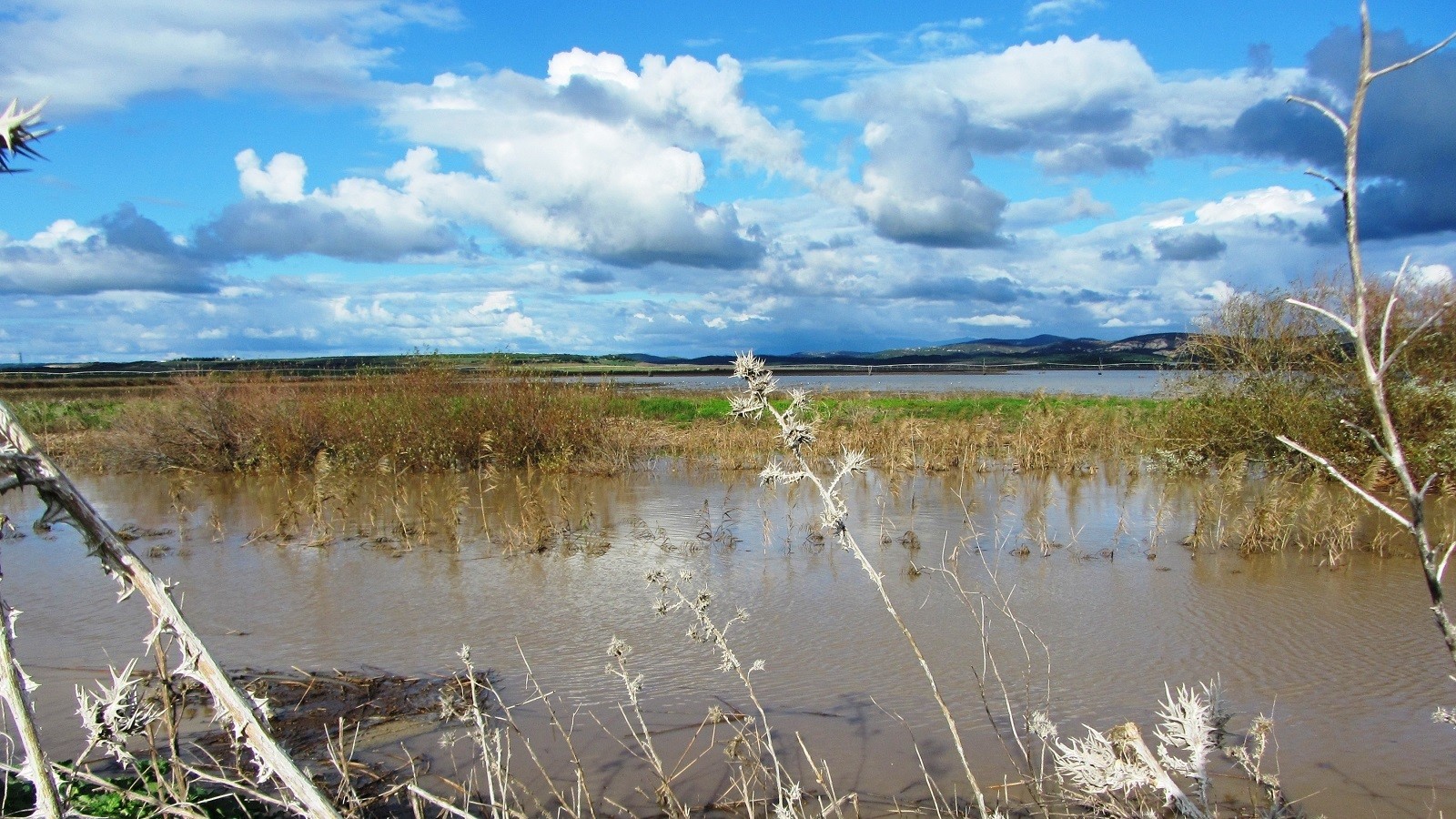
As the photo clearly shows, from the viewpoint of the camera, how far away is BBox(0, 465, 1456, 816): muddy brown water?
5.49m

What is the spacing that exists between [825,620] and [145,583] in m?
6.76

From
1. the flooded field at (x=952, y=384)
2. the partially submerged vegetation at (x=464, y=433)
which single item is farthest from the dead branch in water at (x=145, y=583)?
the flooded field at (x=952, y=384)

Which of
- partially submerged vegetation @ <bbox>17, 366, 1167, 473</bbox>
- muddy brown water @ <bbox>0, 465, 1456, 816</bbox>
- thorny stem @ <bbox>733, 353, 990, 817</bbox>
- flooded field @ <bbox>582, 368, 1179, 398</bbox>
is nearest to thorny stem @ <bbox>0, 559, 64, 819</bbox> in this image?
thorny stem @ <bbox>733, 353, 990, 817</bbox>

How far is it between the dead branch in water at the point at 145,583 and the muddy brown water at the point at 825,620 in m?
3.50

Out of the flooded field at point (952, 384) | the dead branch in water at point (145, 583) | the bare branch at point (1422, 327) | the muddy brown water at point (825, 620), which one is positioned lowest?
the muddy brown water at point (825, 620)

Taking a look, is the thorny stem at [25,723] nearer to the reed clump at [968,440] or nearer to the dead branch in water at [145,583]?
the dead branch in water at [145,583]

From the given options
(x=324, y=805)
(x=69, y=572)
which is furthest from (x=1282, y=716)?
(x=69, y=572)

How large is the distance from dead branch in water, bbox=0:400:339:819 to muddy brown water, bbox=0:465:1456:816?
3497mm

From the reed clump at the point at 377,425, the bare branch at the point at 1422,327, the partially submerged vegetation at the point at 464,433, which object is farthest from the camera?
the reed clump at the point at 377,425

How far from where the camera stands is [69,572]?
1005 cm

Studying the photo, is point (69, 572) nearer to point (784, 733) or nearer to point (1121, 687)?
point (784, 733)

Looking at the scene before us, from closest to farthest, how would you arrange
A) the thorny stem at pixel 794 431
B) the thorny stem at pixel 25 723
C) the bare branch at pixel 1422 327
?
the bare branch at pixel 1422 327 < the thorny stem at pixel 25 723 < the thorny stem at pixel 794 431

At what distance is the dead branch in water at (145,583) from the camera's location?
1520 mm

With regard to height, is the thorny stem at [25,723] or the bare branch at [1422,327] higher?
the bare branch at [1422,327]
